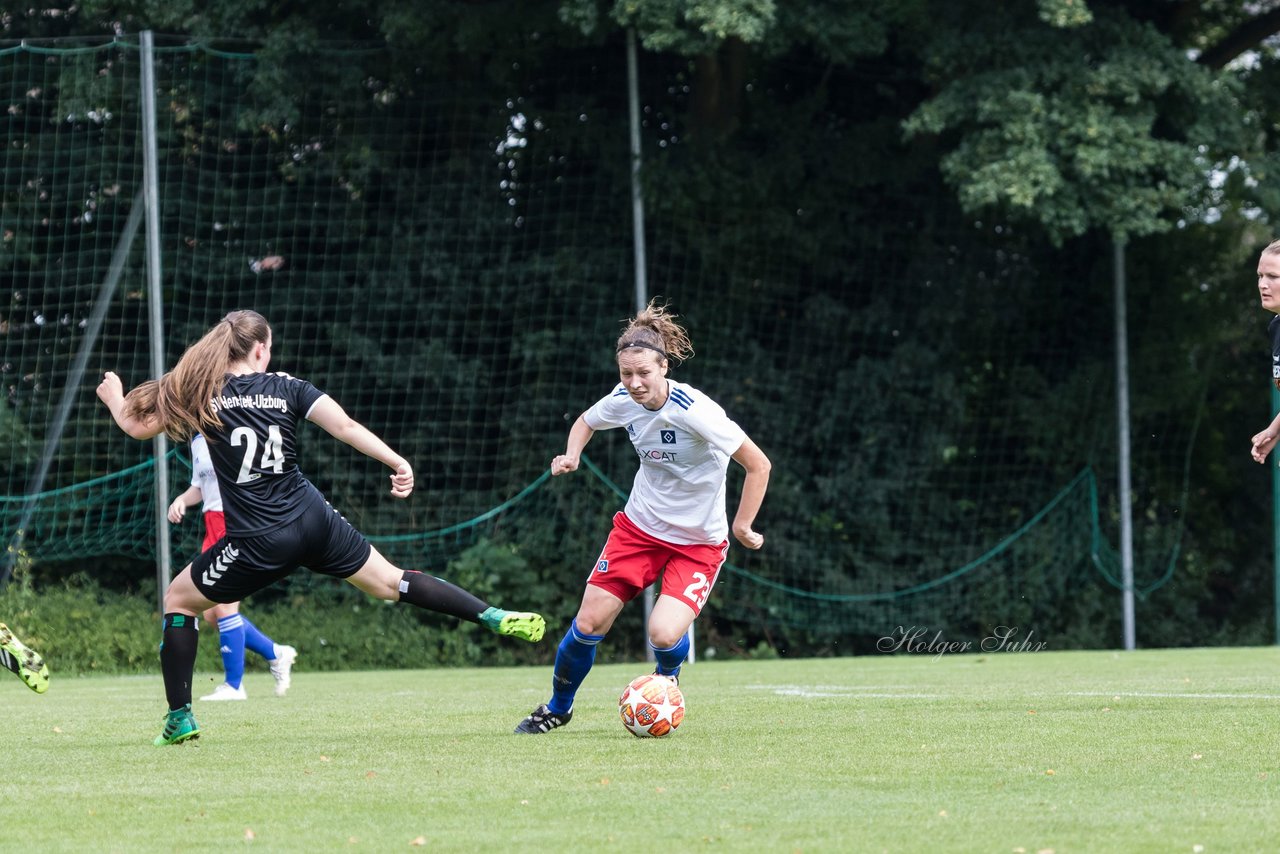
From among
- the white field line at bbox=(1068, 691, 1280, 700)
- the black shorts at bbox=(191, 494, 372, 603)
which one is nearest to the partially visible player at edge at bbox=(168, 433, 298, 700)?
the black shorts at bbox=(191, 494, 372, 603)

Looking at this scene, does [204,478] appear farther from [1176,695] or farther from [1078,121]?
[1078,121]

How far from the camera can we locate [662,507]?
7.45 m

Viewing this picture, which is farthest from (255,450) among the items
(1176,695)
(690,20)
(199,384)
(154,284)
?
(154,284)

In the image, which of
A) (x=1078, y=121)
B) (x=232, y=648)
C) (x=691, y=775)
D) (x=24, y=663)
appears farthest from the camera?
(x=1078, y=121)

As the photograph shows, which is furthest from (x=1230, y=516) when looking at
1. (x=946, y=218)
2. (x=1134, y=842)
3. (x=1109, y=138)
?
(x=1134, y=842)

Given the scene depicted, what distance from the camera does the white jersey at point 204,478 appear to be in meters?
10.8

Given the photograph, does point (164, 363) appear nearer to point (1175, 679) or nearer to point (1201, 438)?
point (1175, 679)

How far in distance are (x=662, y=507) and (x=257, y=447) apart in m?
1.82

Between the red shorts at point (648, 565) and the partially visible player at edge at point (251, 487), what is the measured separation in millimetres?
612

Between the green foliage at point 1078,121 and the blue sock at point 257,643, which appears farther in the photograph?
the green foliage at point 1078,121

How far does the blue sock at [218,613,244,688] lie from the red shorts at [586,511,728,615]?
3644mm

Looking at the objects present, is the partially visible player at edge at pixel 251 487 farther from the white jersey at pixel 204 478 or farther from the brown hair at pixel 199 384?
the white jersey at pixel 204 478
